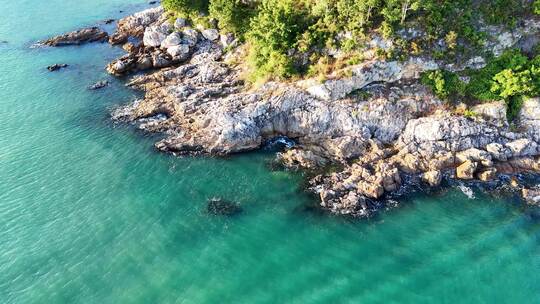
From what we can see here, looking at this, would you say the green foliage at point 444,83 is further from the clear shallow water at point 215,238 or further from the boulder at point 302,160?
the boulder at point 302,160

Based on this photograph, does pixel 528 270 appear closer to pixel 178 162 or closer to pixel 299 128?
pixel 299 128

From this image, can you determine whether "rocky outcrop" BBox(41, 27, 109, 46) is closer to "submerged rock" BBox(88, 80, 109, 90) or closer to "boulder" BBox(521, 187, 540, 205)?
"submerged rock" BBox(88, 80, 109, 90)

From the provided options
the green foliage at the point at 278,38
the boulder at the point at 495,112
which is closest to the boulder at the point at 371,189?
the boulder at the point at 495,112

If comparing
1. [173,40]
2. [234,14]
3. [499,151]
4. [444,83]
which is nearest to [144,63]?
[173,40]

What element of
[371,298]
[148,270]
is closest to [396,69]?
[371,298]

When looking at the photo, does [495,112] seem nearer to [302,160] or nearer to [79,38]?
[302,160]

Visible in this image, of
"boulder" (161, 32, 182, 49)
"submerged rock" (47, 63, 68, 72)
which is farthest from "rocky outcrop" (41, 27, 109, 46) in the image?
"boulder" (161, 32, 182, 49)
